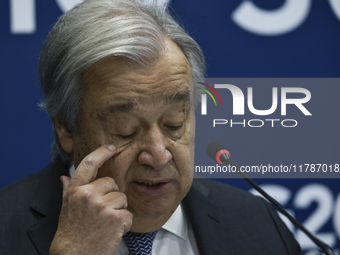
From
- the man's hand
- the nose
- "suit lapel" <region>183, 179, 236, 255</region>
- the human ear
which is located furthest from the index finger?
"suit lapel" <region>183, 179, 236, 255</region>

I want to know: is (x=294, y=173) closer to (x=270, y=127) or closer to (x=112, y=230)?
(x=270, y=127)

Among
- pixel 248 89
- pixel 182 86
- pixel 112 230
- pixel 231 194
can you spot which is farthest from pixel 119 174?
pixel 248 89

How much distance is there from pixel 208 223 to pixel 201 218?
4 cm

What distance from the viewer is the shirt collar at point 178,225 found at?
1714 mm

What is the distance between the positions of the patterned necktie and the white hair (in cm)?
53

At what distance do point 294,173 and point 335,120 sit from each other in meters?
0.47

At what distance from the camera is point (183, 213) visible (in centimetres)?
185

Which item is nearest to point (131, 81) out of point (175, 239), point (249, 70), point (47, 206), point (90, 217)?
point (90, 217)

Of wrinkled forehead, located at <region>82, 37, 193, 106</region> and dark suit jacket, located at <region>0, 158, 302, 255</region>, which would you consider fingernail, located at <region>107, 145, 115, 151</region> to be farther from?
dark suit jacket, located at <region>0, 158, 302, 255</region>

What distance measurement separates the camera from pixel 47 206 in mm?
1618

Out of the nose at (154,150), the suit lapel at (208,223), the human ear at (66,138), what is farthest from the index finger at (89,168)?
the suit lapel at (208,223)

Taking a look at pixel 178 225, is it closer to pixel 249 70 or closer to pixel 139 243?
pixel 139 243

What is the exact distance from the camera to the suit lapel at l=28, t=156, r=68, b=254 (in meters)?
1.53

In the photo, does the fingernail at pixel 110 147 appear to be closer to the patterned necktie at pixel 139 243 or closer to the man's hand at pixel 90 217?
the man's hand at pixel 90 217
